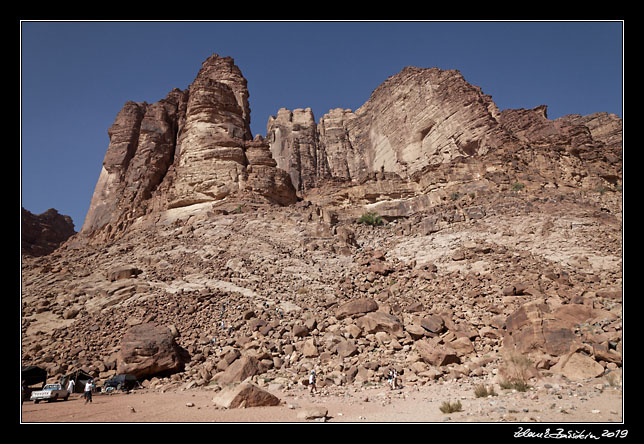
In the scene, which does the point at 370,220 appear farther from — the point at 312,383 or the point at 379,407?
the point at 379,407

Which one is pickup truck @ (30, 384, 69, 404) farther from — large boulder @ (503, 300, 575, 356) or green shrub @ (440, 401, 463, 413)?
large boulder @ (503, 300, 575, 356)

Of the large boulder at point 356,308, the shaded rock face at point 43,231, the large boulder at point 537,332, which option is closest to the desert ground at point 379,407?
the large boulder at point 537,332

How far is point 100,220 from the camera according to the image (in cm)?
3700

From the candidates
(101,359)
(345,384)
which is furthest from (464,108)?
(101,359)

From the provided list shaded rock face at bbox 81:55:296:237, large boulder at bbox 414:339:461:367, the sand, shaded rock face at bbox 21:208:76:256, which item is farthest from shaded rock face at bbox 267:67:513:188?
shaded rock face at bbox 21:208:76:256

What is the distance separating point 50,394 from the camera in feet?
29.9

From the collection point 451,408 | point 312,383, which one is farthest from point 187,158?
point 451,408

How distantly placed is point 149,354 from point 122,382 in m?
1.00

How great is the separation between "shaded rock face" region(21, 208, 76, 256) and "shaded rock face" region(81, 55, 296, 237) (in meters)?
17.7

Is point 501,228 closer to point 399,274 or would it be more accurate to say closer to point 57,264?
point 399,274

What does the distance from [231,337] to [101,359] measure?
407cm

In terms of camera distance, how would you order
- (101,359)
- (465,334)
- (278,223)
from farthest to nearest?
(278,223)
(101,359)
(465,334)

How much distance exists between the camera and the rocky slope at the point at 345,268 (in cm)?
1003
